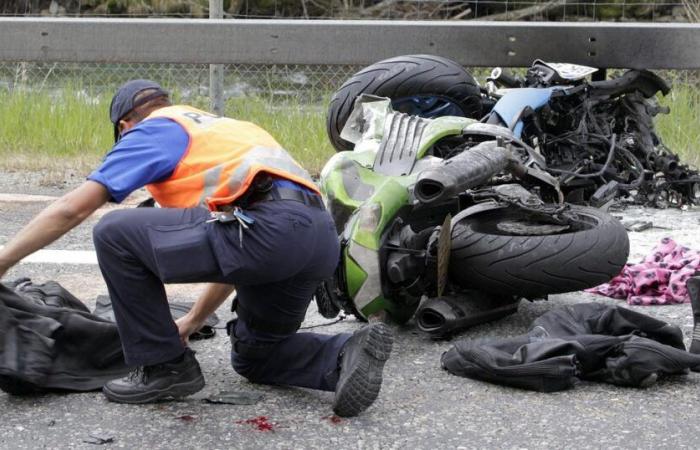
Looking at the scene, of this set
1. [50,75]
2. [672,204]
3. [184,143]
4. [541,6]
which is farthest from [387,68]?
[541,6]

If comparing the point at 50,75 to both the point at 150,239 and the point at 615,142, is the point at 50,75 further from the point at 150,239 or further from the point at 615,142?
the point at 150,239

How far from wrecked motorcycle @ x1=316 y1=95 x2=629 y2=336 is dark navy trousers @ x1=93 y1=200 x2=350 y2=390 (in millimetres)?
666

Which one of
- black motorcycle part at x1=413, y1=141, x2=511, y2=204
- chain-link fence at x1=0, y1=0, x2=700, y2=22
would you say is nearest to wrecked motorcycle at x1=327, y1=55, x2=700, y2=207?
black motorcycle part at x1=413, y1=141, x2=511, y2=204

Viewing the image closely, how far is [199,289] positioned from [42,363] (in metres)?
1.68

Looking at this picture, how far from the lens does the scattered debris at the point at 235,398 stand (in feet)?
13.8

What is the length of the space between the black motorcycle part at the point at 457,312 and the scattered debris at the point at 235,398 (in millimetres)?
893

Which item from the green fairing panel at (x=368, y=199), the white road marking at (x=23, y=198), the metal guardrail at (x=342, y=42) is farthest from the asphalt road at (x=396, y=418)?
the metal guardrail at (x=342, y=42)

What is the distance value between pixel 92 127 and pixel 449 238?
4.72 metres

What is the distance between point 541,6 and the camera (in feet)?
51.3

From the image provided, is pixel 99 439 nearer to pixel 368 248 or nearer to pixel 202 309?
pixel 202 309

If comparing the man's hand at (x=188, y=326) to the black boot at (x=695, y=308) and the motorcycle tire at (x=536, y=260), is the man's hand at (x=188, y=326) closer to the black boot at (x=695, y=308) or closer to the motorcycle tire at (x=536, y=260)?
the motorcycle tire at (x=536, y=260)

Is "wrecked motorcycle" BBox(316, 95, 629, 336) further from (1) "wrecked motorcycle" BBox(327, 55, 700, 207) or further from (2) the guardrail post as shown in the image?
(2) the guardrail post

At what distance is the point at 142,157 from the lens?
12.9 feet

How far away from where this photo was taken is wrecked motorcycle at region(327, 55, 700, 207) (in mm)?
6387
